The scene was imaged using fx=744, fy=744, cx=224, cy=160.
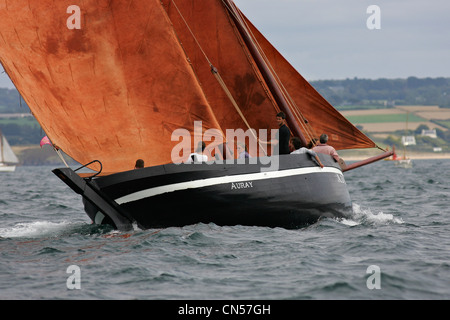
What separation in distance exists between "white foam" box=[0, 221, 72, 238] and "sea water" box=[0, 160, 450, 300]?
0.11 ft

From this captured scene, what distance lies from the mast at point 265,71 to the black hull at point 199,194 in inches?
116

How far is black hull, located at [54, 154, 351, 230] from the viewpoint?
1591 cm

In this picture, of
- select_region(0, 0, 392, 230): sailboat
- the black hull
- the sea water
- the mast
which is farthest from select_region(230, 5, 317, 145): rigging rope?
the black hull

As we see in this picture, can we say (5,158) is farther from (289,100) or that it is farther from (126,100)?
(126,100)

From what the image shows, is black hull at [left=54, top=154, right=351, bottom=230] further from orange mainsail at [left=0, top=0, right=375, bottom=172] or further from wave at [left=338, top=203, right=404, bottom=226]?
wave at [left=338, top=203, right=404, bottom=226]

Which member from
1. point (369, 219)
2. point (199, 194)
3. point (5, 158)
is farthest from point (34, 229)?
point (5, 158)

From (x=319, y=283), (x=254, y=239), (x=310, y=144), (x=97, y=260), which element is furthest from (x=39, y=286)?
(x=310, y=144)

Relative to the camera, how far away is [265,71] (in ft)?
66.9

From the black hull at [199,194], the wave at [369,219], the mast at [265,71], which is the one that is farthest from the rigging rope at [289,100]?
the black hull at [199,194]

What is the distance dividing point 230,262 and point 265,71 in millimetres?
8358

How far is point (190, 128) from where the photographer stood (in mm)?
17500

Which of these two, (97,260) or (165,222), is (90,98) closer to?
(165,222)

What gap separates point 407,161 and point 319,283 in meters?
108

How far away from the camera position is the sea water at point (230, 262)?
11.1 m
